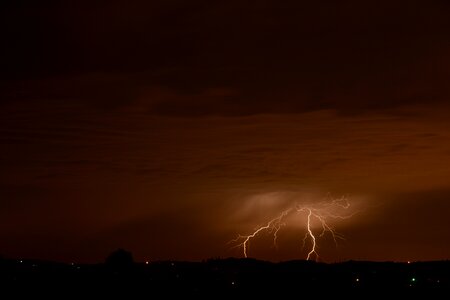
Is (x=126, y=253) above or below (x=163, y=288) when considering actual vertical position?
above

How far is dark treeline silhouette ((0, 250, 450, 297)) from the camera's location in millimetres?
85875

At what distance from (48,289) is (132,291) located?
739 centimetres

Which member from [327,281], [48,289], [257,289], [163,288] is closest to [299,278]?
[327,281]

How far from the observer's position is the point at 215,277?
106m

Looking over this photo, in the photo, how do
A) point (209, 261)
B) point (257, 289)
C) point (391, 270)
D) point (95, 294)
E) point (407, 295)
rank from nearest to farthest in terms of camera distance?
point (95, 294)
point (407, 295)
point (257, 289)
point (391, 270)
point (209, 261)

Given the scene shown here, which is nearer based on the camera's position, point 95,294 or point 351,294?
point 95,294

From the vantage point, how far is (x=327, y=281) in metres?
99.9

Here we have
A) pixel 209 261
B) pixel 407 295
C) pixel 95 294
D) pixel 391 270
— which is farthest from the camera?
pixel 209 261

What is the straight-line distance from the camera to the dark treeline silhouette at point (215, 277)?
282 ft

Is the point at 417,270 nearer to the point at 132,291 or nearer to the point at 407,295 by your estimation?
the point at 407,295

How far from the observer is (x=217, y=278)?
10375 cm

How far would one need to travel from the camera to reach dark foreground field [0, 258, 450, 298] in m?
85.1

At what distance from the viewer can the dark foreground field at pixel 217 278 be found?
8506 centimetres

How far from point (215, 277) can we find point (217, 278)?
1770 mm
